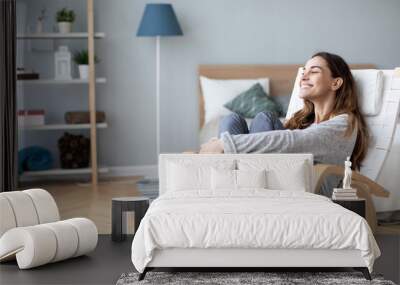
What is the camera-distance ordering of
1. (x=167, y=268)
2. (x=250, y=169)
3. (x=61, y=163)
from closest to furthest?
1. (x=167, y=268)
2. (x=250, y=169)
3. (x=61, y=163)

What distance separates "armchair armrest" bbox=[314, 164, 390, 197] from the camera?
477 cm

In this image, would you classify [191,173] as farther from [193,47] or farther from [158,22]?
[193,47]

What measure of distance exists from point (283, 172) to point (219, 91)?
365 cm

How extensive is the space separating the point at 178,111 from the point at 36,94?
139 cm

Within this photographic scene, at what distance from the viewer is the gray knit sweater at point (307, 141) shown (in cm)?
481

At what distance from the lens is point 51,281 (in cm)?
382

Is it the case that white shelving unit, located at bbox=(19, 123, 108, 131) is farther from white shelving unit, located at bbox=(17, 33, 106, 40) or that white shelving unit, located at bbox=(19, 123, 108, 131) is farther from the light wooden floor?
white shelving unit, located at bbox=(17, 33, 106, 40)

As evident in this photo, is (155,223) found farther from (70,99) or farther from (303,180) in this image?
(70,99)

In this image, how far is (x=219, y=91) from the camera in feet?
26.7

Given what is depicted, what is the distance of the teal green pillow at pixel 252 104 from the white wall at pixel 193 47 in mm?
552

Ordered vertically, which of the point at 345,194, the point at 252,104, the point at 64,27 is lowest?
the point at 345,194

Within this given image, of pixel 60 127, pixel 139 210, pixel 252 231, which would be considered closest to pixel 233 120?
pixel 139 210

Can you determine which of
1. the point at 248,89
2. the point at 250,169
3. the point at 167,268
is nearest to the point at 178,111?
the point at 248,89

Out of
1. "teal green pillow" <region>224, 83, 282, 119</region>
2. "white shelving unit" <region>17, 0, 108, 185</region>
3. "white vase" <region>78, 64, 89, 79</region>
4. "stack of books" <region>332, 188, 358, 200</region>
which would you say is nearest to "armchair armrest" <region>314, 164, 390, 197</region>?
"stack of books" <region>332, 188, 358, 200</region>
